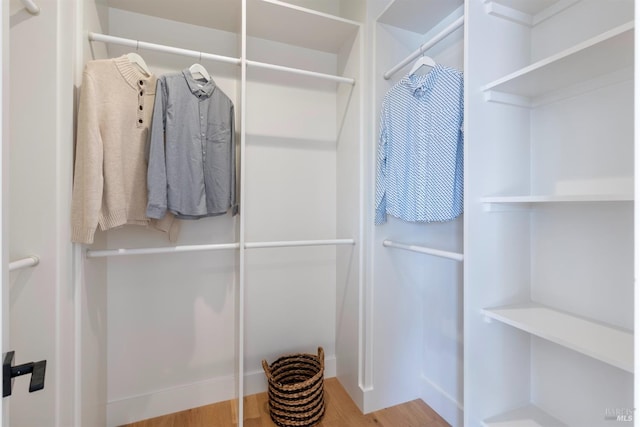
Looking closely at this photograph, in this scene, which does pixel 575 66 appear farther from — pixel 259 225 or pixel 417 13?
pixel 259 225

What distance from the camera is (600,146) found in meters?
1.05

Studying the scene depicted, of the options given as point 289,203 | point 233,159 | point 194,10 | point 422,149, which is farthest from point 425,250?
point 194,10

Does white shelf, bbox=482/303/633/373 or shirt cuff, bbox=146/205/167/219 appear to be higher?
shirt cuff, bbox=146/205/167/219

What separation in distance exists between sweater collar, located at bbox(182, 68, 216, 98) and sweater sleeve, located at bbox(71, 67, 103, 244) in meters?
0.39

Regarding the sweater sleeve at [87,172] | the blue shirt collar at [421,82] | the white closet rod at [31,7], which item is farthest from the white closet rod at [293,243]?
the white closet rod at [31,7]

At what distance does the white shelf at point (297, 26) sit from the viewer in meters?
1.58

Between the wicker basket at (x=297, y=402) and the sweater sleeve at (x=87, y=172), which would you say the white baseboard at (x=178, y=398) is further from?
the sweater sleeve at (x=87, y=172)

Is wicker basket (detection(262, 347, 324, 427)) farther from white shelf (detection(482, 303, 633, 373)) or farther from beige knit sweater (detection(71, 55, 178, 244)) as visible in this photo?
beige knit sweater (detection(71, 55, 178, 244))

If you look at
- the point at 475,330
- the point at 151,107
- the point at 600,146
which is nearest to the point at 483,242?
the point at 475,330

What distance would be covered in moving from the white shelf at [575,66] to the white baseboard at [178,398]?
2067 mm

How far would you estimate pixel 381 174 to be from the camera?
1686 mm

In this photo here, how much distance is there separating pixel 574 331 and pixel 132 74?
203 centimetres

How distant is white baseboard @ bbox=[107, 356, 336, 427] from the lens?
62.7 inches

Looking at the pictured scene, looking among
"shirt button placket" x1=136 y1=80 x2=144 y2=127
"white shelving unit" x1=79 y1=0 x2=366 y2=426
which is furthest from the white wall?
"shirt button placket" x1=136 y1=80 x2=144 y2=127
